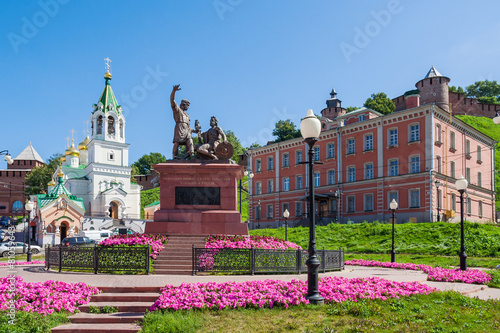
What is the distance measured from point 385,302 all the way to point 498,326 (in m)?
2.20

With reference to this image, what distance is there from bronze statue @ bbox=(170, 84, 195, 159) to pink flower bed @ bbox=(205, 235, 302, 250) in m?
4.57

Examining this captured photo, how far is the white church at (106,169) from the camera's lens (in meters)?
76.2

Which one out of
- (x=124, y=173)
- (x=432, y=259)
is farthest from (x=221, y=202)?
(x=124, y=173)

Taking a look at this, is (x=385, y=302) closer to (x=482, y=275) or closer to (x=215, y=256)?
(x=215, y=256)

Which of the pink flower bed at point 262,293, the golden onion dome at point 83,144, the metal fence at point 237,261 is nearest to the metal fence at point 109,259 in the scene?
the metal fence at point 237,261

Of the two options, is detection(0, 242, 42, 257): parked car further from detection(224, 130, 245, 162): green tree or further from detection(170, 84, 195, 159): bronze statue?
detection(224, 130, 245, 162): green tree

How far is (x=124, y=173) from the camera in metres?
80.4

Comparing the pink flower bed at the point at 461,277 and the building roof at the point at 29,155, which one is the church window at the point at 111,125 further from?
the pink flower bed at the point at 461,277

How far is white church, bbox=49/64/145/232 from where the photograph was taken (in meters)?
76.2

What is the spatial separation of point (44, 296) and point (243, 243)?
25.7 ft

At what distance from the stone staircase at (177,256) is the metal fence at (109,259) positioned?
2.39 ft

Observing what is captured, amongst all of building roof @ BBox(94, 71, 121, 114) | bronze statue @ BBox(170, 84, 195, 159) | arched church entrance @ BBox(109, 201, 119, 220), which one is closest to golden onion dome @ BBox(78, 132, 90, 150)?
building roof @ BBox(94, 71, 121, 114)

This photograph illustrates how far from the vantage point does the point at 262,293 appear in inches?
395

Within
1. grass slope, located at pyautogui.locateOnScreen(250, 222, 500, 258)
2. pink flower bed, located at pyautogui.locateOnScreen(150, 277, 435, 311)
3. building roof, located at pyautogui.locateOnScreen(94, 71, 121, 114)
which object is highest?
building roof, located at pyautogui.locateOnScreen(94, 71, 121, 114)
